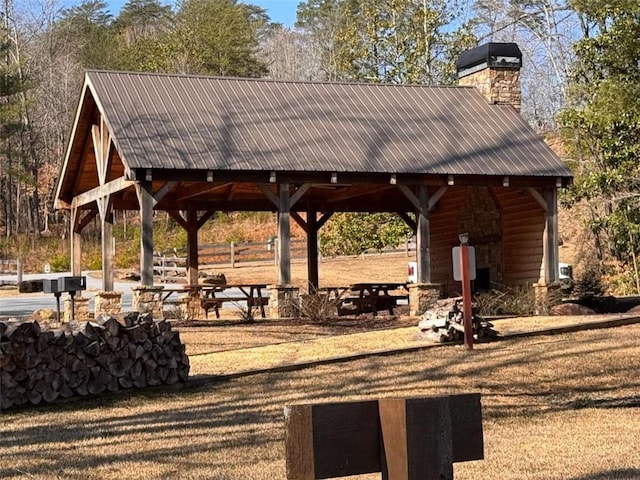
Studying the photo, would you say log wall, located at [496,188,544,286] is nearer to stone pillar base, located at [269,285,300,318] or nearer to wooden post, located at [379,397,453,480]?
stone pillar base, located at [269,285,300,318]

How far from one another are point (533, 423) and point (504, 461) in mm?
2278

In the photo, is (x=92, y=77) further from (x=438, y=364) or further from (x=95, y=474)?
(x=95, y=474)

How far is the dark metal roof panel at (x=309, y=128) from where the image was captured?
19672mm

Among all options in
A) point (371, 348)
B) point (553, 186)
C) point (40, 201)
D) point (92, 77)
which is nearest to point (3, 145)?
point (40, 201)

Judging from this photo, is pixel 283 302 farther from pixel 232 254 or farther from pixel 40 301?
pixel 232 254

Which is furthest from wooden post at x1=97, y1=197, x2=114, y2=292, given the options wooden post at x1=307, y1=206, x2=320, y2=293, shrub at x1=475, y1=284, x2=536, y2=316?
shrub at x1=475, y1=284, x2=536, y2=316

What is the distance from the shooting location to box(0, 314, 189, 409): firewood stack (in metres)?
10.6

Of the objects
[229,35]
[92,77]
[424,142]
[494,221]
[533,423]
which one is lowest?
[533,423]

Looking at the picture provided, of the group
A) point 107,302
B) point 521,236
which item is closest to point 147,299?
point 107,302

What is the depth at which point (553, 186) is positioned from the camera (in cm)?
2195

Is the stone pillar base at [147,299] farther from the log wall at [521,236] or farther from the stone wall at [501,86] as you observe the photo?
the stone wall at [501,86]

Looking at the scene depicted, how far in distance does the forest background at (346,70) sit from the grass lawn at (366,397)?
376 inches

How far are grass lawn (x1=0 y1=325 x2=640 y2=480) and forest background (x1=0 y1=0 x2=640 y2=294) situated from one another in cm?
956

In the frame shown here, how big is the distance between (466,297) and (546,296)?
723 centimetres
